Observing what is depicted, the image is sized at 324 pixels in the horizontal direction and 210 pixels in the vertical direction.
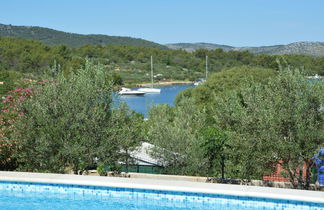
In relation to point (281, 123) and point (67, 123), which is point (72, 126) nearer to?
point (67, 123)

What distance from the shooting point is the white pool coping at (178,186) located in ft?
25.4

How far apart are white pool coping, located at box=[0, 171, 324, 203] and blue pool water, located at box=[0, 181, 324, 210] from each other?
0.37ft

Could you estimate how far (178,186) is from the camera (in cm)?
834

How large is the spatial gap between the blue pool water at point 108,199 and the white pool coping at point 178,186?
0.11m

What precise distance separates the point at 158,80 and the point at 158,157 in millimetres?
92201

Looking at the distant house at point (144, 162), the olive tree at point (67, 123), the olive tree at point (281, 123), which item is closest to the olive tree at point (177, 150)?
the distant house at point (144, 162)

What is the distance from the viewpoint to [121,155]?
10109mm

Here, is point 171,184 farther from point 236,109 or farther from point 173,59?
point 173,59

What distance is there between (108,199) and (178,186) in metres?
1.41

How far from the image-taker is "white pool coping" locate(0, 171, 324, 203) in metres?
7.75

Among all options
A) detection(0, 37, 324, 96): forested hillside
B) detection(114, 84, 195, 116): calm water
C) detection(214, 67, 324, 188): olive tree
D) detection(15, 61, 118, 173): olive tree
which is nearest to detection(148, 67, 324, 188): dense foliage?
detection(214, 67, 324, 188): olive tree

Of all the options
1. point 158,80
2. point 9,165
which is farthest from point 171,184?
point 158,80

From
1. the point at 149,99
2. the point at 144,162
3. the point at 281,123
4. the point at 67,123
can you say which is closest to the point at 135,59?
the point at 149,99

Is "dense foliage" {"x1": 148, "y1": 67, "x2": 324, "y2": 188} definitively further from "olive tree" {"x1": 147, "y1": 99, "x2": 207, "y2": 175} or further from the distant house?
the distant house
